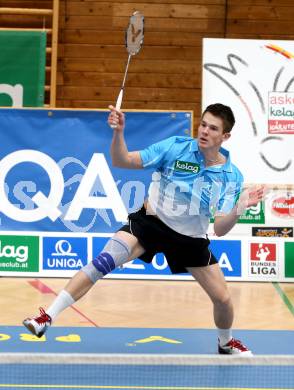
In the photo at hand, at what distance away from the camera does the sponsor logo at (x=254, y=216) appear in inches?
312

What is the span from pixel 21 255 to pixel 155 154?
2982 mm

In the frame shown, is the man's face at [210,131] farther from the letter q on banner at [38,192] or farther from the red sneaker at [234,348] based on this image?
the letter q on banner at [38,192]

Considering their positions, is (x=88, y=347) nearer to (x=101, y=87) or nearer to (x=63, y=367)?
(x=63, y=367)

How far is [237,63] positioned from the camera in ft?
Result: 27.6

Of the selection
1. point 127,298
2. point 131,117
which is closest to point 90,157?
point 131,117

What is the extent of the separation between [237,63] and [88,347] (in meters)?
3.99

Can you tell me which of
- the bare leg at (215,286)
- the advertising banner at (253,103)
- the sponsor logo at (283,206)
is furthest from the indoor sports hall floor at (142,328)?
the advertising banner at (253,103)

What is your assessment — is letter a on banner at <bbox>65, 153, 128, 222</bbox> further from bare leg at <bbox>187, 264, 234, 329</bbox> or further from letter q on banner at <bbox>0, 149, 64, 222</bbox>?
bare leg at <bbox>187, 264, 234, 329</bbox>

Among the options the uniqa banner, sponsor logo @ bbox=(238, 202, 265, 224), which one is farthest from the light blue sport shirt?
the uniqa banner

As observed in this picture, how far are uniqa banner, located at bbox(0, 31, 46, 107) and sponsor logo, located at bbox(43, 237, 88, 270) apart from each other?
2299 millimetres

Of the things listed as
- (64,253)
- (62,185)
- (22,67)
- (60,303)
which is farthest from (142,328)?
(22,67)

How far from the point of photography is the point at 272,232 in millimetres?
7906

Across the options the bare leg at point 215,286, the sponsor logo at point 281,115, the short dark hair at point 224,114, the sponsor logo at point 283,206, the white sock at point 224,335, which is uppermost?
the sponsor logo at point 281,115

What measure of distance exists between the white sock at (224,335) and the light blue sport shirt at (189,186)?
64cm
